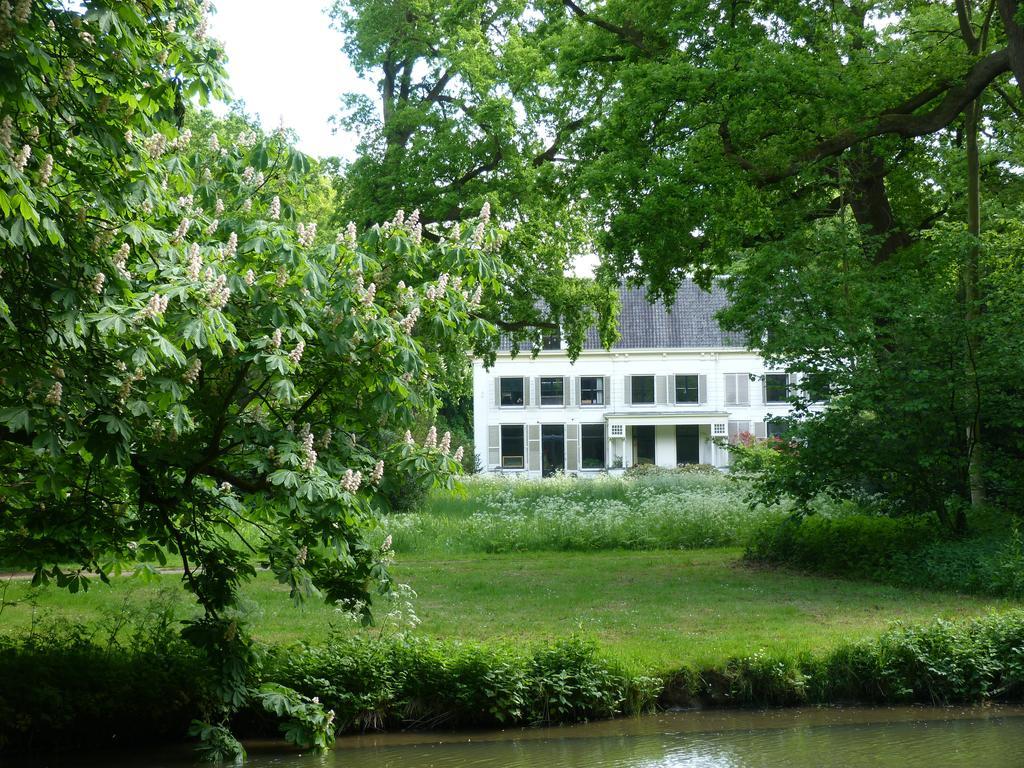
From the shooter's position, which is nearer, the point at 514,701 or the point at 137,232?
the point at 137,232

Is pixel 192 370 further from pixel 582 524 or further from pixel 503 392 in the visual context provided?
pixel 503 392

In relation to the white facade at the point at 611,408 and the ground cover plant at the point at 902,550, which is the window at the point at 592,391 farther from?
the ground cover plant at the point at 902,550

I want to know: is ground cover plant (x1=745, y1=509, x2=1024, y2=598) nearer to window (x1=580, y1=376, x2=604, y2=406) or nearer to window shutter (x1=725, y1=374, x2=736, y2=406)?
window shutter (x1=725, y1=374, x2=736, y2=406)

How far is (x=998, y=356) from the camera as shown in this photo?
50.2 ft

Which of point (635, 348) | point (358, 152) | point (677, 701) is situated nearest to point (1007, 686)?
point (677, 701)

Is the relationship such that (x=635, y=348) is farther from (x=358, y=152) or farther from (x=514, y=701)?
(x=514, y=701)

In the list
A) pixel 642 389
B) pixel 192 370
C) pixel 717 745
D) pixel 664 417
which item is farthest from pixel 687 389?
pixel 192 370

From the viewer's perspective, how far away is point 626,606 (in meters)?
13.6

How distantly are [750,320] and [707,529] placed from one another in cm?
483

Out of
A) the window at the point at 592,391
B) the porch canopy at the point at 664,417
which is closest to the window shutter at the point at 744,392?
the porch canopy at the point at 664,417

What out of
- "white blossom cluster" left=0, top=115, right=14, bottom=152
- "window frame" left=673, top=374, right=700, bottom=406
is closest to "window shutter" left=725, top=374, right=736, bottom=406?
"window frame" left=673, top=374, right=700, bottom=406

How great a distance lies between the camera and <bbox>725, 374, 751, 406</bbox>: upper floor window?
4956 cm

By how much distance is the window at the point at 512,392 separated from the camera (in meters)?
50.7

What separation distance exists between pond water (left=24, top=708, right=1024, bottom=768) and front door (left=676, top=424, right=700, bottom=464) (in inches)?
1615
